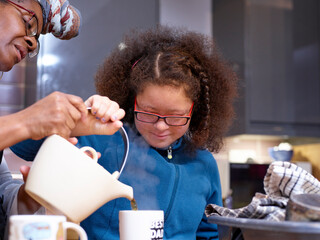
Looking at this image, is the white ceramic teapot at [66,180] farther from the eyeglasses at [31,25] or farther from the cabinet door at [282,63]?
the cabinet door at [282,63]

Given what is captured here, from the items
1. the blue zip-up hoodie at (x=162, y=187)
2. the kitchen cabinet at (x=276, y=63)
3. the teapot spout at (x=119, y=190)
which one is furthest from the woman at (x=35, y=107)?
the kitchen cabinet at (x=276, y=63)

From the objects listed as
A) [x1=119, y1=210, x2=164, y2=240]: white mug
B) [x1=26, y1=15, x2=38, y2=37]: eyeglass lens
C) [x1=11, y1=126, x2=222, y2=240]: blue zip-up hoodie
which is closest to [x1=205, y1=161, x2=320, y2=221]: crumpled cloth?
[x1=119, y1=210, x2=164, y2=240]: white mug

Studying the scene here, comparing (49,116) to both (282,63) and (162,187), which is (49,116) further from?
(282,63)

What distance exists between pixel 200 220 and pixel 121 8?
5.45 feet

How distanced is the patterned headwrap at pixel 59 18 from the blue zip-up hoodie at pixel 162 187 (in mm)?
319

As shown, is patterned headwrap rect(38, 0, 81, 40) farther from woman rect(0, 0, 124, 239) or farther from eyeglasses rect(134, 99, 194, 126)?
eyeglasses rect(134, 99, 194, 126)

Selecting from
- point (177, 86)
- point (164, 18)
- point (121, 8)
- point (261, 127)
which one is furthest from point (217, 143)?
point (164, 18)

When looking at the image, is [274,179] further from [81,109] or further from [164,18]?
[164,18]

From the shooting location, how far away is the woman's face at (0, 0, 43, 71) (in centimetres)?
102

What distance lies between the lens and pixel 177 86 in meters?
1.12

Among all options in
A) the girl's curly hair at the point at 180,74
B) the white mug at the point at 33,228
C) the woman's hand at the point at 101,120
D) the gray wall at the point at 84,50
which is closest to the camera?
the white mug at the point at 33,228

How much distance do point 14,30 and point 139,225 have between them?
2.20ft

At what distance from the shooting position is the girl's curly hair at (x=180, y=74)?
1156mm

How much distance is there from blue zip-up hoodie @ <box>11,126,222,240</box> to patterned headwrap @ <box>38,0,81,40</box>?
319 millimetres
